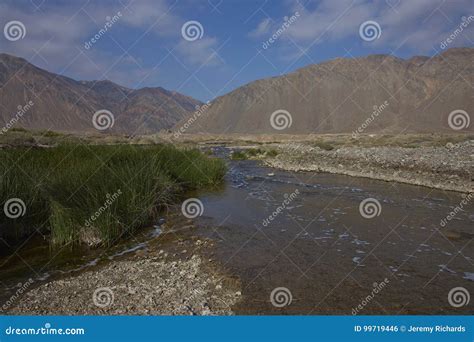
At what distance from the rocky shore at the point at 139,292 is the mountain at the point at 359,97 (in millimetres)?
109100

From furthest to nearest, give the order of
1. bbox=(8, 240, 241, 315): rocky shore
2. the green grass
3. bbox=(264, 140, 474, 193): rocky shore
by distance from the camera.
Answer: bbox=(264, 140, 474, 193): rocky shore → the green grass → bbox=(8, 240, 241, 315): rocky shore

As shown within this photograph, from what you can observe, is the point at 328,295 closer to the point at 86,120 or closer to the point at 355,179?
the point at 355,179

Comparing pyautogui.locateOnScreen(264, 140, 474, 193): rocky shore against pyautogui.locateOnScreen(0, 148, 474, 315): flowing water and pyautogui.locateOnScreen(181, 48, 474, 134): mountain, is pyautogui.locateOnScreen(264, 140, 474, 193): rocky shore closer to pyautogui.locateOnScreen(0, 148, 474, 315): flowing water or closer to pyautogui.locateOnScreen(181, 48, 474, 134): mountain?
pyautogui.locateOnScreen(0, 148, 474, 315): flowing water

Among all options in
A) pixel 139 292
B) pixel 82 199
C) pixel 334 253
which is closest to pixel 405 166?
pixel 334 253

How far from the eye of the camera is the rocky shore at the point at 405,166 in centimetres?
1527

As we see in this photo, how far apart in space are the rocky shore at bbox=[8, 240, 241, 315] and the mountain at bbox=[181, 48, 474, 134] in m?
109

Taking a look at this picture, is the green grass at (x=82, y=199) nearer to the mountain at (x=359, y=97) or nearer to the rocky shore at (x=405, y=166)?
the rocky shore at (x=405, y=166)

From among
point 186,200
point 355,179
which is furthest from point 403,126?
point 186,200

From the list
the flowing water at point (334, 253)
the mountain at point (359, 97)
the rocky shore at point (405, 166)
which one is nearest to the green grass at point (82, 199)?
the flowing water at point (334, 253)

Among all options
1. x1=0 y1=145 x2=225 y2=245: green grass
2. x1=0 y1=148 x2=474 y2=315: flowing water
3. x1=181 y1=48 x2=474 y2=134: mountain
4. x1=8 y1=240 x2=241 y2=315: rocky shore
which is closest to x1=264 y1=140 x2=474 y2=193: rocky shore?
x1=0 y1=148 x2=474 y2=315: flowing water

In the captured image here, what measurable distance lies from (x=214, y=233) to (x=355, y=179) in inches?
464

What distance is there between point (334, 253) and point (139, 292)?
13.7ft

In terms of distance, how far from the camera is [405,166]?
18438 millimetres

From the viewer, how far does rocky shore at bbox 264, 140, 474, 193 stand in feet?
50.1
